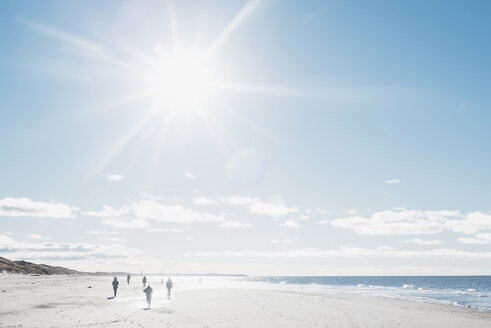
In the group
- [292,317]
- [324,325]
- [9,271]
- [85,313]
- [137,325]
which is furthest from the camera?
[9,271]

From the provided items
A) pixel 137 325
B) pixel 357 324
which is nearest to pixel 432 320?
pixel 357 324

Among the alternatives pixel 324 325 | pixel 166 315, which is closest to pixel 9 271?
pixel 166 315

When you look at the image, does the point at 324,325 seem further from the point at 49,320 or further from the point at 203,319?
the point at 49,320

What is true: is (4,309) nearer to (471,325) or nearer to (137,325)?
(137,325)

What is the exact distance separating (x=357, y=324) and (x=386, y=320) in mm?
4310

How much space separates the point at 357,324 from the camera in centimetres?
2625

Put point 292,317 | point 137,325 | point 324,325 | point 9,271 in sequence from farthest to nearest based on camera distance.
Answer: point 9,271
point 292,317
point 324,325
point 137,325

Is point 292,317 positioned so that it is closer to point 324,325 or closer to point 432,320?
point 324,325

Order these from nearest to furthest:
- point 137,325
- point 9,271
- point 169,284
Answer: point 137,325
point 169,284
point 9,271

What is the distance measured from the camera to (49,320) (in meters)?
23.2

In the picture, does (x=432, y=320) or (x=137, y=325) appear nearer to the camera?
(x=137, y=325)

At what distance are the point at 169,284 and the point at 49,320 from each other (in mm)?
22933

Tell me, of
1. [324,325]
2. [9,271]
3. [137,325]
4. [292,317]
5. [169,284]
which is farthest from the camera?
[9,271]

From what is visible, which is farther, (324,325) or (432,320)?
(432,320)
